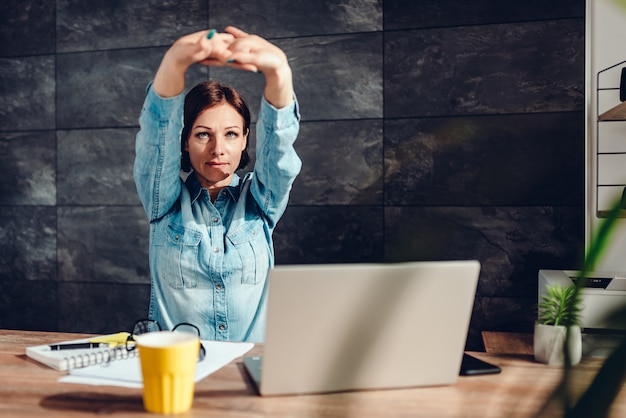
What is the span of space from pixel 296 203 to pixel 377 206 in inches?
14.7

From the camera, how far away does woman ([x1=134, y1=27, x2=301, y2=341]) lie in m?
1.63

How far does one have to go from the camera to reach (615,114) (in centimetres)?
225

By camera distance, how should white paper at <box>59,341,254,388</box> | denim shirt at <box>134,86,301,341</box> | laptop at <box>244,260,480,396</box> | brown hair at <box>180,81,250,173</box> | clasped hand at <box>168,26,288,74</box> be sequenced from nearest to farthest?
laptop at <box>244,260,480,396</box> → white paper at <box>59,341,254,388</box> → clasped hand at <box>168,26,288,74</box> → denim shirt at <box>134,86,301,341</box> → brown hair at <box>180,81,250,173</box>

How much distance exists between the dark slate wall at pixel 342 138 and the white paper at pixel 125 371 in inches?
49.5

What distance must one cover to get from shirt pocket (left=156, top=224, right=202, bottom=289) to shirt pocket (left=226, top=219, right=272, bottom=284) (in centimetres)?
11

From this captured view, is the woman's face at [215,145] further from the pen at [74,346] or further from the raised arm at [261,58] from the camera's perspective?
the pen at [74,346]

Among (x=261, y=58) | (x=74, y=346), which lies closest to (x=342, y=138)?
(x=261, y=58)

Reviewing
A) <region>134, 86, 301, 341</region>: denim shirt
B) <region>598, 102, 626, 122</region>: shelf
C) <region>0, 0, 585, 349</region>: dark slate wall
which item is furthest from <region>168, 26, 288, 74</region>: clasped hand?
<region>598, 102, 626, 122</region>: shelf

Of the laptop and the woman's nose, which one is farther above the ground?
the woman's nose

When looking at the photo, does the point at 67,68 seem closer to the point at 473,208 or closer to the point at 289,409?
the point at 473,208

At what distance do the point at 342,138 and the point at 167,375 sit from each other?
1.91m

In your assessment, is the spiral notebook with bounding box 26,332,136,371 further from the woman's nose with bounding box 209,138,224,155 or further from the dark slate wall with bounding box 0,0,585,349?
the dark slate wall with bounding box 0,0,585,349

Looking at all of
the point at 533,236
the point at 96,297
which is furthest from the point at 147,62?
the point at 533,236

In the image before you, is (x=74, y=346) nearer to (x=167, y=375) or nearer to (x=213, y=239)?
(x=167, y=375)
